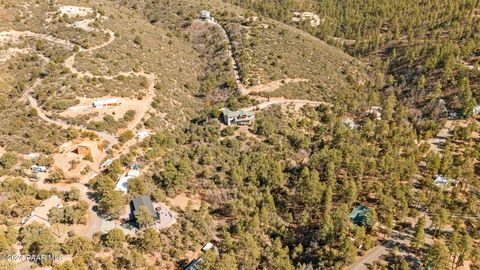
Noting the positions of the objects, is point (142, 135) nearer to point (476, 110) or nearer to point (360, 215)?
point (360, 215)

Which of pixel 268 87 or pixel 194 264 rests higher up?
pixel 194 264

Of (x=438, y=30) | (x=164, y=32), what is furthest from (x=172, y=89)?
(x=438, y=30)

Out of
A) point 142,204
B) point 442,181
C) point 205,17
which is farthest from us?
point 205,17

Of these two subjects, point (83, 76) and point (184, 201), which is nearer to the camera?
point (184, 201)

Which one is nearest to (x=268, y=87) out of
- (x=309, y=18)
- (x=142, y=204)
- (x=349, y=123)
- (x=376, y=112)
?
(x=349, y=123)

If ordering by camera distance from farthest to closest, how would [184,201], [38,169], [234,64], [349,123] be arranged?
[234,64] → [349,123] → [184,201] → [38,169]

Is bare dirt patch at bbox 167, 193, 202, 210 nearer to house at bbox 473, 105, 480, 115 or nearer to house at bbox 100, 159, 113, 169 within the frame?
house at bbox 100, 159, 113, 169

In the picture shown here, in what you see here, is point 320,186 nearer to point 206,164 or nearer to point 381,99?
point 206,164
